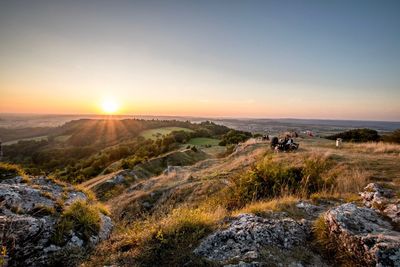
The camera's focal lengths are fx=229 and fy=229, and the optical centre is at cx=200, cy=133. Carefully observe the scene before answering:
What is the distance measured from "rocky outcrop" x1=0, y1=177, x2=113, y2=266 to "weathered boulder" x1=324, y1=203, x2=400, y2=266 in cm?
466

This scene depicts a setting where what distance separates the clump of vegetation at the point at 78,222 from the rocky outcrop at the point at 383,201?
6.26m

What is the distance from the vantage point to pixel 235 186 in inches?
330

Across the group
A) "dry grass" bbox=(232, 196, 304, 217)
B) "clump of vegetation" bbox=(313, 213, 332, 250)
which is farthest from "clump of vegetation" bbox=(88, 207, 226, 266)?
"clump of vegetation" bbox=(313, 213, 332, 250)

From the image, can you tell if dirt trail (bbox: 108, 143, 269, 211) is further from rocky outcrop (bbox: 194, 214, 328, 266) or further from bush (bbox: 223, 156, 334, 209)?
rocky outcrop (bbox: 194, 214, 328, 266)

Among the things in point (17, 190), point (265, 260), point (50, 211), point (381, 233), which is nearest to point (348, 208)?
point (381, 233)

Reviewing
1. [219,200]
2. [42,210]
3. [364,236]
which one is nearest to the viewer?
[364,236]

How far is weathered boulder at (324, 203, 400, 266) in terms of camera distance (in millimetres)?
3275

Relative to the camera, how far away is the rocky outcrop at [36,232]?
410 cm

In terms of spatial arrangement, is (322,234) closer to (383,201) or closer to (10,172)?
(383,201)

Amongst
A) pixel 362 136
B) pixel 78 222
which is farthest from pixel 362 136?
pixel 78 222

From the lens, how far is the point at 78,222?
506 cm

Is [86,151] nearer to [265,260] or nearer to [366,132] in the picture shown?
[366,132]

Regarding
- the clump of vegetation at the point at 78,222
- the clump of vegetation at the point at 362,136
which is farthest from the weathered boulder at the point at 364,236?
the clump of vegetation at the point at 362,136

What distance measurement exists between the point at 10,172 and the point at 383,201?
1115cm
